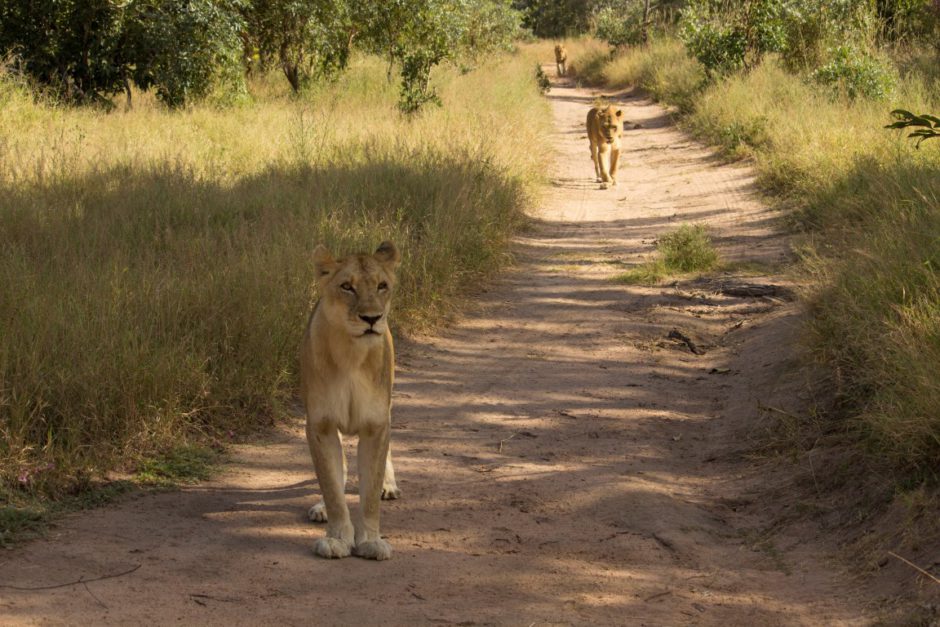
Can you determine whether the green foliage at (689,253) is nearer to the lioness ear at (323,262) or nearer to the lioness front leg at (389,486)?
the lioness front leg at (389,486)

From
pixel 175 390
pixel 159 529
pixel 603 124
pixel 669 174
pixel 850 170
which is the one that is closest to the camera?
pixel 159 529

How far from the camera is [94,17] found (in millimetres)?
16938

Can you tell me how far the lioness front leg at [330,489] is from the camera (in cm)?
443

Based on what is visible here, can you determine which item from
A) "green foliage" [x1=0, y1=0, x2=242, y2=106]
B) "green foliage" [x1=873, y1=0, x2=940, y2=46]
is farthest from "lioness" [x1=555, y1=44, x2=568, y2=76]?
"green foliage" [x1=0, y1=0, x2=242, y2=106]

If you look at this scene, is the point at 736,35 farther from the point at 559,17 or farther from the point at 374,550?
the point at 559,17

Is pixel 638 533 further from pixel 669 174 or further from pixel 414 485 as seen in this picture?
pixel 669 174

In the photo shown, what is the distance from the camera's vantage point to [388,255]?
4.60m

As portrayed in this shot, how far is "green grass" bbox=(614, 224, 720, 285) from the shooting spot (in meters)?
10.1

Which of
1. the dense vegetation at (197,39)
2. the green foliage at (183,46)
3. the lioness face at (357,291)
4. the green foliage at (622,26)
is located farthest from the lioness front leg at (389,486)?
the green foliage at (622,26)

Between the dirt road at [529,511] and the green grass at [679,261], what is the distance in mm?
739

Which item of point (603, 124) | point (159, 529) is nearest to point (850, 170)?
point (603, 124)

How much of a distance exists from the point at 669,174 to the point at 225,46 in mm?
7020

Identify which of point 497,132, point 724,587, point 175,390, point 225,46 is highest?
point 225,46

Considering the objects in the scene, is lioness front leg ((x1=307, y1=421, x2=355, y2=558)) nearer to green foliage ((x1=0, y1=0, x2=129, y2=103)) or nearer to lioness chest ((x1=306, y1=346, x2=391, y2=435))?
lioness chest ((x1=306, y1=346, x2=391, y2=435))
